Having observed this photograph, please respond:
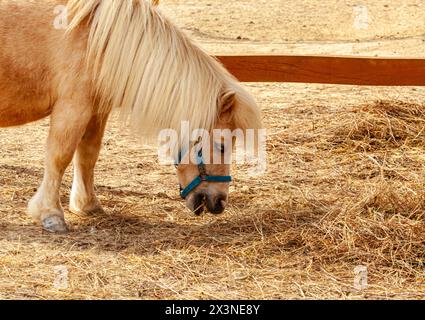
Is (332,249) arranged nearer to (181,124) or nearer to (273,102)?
(181,124)

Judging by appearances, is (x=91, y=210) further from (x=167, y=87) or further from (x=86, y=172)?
(x=167, y=87)

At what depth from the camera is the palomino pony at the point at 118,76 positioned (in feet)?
14.1

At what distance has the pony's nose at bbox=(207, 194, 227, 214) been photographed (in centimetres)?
435

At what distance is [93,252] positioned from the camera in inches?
164

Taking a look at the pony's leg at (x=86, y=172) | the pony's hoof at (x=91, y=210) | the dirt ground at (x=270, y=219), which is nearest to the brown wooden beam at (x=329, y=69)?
the dirt ground at (x=270, y=219)

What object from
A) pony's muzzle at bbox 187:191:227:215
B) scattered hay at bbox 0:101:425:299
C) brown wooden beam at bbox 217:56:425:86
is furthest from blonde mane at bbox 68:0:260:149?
brown wooden beam at bbox 217:56:425:86

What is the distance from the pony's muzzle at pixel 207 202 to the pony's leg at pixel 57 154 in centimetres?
69

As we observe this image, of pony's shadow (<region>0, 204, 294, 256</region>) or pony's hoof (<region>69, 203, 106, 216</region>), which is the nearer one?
pony's shadow (<region>0, 204, 294, 256</region>)

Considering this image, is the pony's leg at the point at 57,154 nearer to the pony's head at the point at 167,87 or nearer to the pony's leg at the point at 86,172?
the pony's head at the point at 167,87

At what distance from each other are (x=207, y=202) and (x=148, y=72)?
742mm

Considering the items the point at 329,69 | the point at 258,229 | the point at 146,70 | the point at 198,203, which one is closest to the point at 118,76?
the point at 146,70

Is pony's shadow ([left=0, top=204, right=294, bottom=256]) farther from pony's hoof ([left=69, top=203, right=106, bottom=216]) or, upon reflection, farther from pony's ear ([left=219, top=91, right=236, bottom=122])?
pony's ear ([left=219, top=91, right=236, bottom=122])

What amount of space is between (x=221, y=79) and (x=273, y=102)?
307 centimetres

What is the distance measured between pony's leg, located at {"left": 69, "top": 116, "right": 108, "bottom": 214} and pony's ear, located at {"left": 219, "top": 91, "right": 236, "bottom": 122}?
0.83 meters
